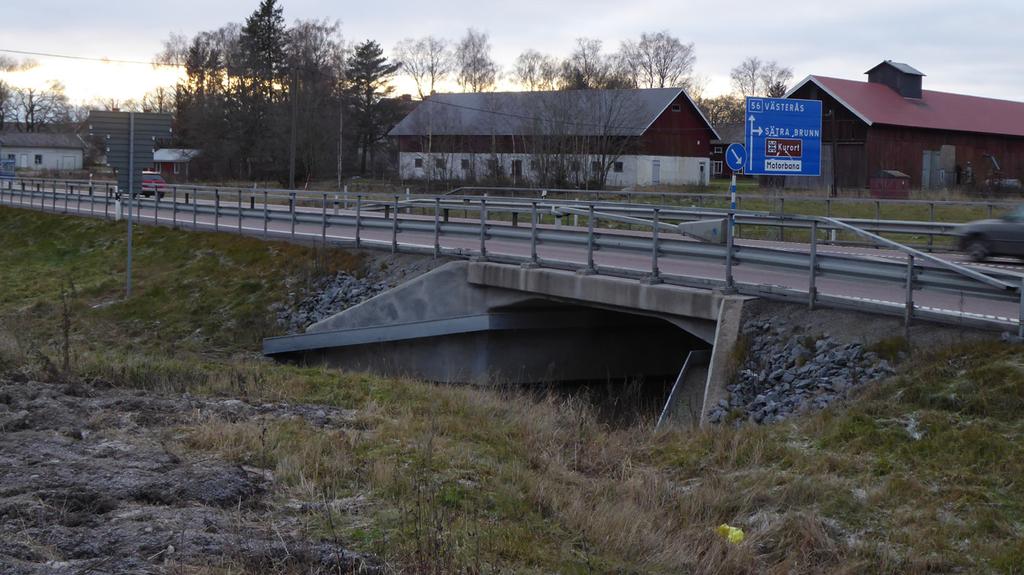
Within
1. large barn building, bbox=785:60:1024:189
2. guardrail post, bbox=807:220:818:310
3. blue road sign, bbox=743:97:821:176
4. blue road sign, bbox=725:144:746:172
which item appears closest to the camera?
guardrail post, bbox=807:220:818:310

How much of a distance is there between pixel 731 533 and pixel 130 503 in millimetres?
4581

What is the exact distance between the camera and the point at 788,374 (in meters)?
13.1

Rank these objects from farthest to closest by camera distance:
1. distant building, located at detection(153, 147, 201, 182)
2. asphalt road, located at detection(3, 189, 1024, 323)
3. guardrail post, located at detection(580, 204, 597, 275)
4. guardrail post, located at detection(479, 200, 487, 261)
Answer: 1. distant building, located at detection(153, 147, 201, 182)
2. guardrail post, located at detection(479, 200, 487, 261)
3. guardrail post, located at detection(580, 204, 597, 275)
4. asphalt road, located at detection(3, 189, 1024, 323)

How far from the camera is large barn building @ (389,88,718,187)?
2419 inches

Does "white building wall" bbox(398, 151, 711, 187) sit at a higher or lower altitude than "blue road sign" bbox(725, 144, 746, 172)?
higher

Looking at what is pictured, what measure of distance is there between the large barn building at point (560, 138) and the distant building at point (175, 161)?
17.5m

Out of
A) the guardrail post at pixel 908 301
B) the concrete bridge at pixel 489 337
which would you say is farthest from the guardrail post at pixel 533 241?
the guardrail post at pixel 908 301

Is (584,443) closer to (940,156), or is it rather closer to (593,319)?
(593,319)

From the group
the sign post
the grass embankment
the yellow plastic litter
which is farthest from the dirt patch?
the sign post

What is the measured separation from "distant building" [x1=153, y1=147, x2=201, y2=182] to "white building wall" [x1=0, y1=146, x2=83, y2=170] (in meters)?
22.9

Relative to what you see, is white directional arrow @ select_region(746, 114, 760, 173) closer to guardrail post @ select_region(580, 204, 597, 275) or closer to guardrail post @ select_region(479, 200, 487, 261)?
guardrail post @ select_region(479, 200, 487, 261)

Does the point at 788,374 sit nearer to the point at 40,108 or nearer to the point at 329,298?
the point at 329,298

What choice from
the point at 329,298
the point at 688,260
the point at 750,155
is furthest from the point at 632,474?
the point at 750,155

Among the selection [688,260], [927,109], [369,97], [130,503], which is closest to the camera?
[130,503]
